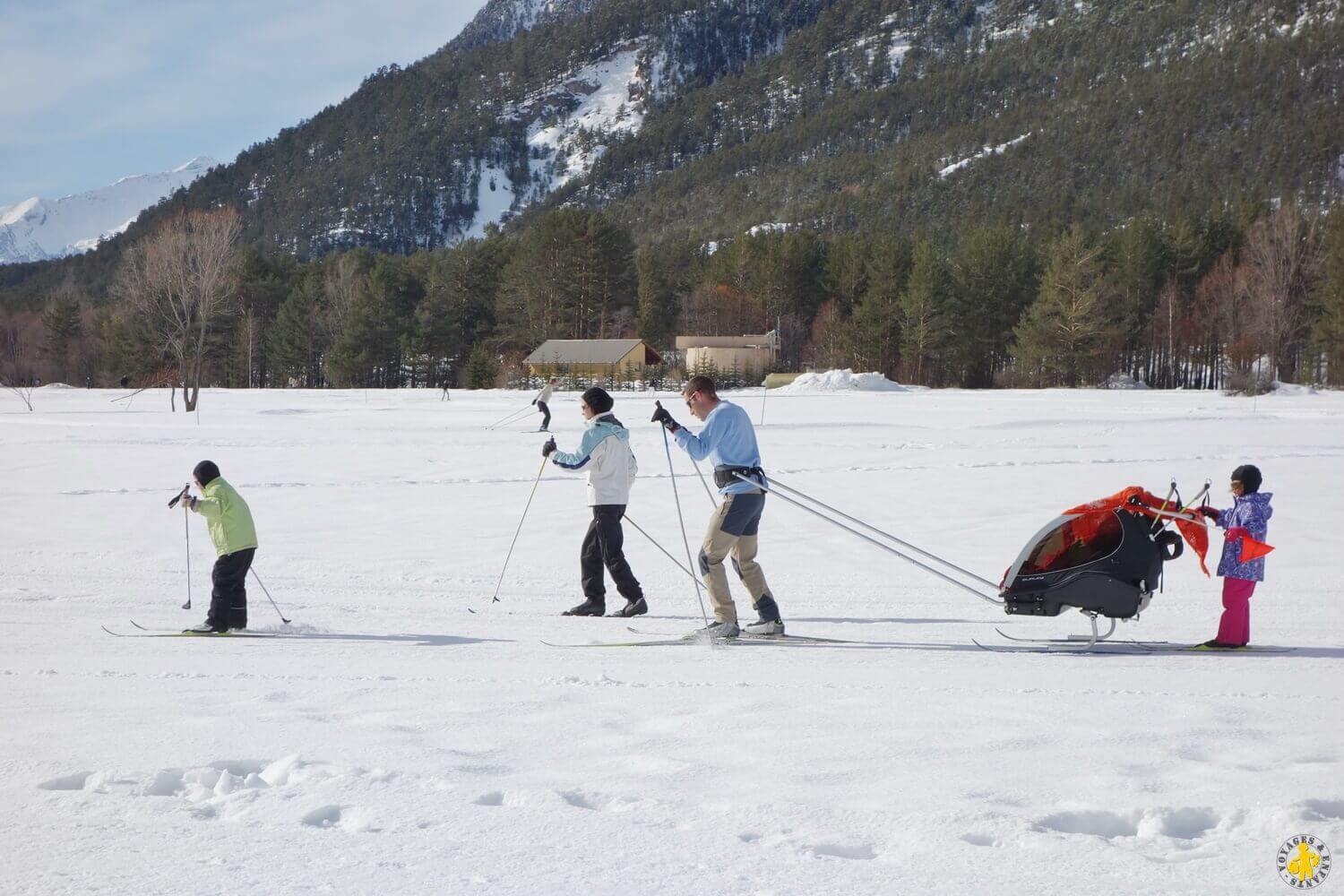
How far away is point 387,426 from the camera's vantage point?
30953 mm

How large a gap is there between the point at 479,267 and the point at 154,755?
244 ft

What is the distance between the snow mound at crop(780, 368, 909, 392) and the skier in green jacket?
41.0m

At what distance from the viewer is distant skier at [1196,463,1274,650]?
Answer: 22.6 feet

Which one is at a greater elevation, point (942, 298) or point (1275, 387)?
point (942, 298)

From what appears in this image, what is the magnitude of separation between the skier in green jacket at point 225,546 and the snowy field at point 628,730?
308mm

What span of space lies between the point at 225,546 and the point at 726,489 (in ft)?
13.0

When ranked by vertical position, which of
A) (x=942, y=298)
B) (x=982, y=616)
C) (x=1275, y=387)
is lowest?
(x=982, y=616)

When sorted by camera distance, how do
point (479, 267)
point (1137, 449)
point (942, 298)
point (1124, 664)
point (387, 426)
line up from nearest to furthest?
point (1124, 664)
point (1137, 449)
point (387, 426)
point (942, 298)
point (479, 267)

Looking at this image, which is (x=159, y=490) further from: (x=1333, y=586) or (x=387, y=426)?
(x=1333, y=586)

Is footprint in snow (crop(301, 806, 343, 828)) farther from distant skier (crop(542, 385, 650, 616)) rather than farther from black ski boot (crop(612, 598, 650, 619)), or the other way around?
black ski boot (crop(612, 598, 650, 619))

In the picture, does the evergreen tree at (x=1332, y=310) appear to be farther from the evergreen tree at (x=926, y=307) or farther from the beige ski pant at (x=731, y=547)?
the beige ski pant at (x=731, y=547)

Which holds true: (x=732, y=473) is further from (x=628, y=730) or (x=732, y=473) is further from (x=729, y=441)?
(x=628, y=730)

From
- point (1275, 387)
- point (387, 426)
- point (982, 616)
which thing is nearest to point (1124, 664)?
point (982, 616)

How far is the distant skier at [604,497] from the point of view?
8.59m
